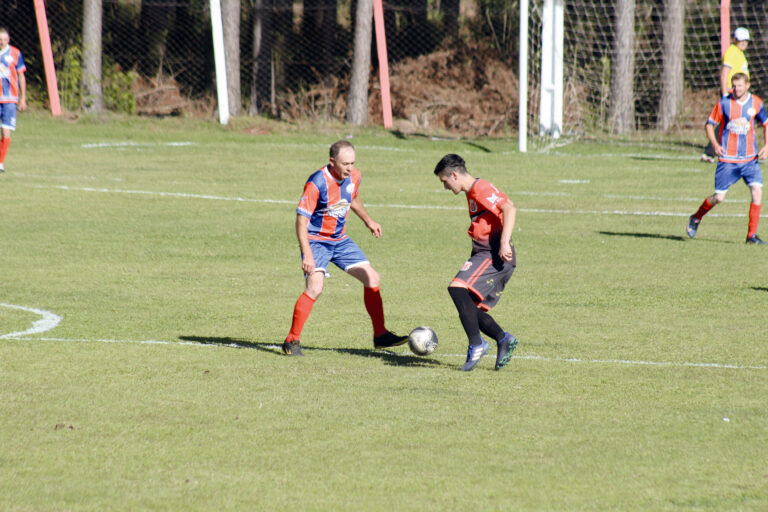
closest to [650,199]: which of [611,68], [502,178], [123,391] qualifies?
[502,178]

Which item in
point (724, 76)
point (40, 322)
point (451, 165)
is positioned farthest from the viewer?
point (724, 76)

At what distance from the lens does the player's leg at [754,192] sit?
13.7 metres

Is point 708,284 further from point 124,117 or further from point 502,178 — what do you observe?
point 124,117

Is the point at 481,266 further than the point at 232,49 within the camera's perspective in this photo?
No

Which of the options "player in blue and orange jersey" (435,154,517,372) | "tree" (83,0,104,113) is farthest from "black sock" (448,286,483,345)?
"tree" (83,0,104,113)

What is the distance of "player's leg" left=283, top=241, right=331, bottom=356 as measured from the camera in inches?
327

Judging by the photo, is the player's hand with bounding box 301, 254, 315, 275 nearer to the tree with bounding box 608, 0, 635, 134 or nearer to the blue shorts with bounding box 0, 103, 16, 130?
the blue shorts with bounding box 0, 103, 16, 130

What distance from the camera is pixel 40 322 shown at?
9.43m

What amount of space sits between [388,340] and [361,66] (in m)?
22.8

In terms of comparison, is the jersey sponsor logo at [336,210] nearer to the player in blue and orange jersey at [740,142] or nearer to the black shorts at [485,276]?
the black shorts at [485,276]

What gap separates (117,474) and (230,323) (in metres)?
4.27

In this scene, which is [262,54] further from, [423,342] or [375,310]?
[423,342]

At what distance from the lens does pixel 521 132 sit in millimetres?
24609

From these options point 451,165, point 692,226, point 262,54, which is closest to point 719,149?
point 692,226
